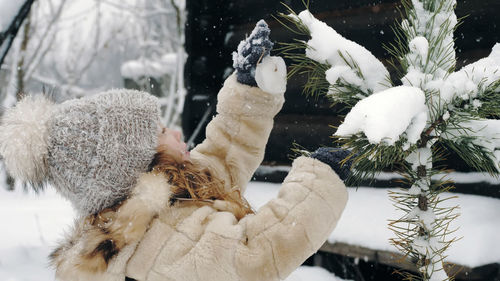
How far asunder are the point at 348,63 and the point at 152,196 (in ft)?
2.56

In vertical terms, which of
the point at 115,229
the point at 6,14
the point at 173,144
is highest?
the point at 6,14

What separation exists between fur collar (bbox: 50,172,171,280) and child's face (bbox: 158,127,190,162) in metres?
0.15

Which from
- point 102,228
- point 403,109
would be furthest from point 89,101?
point 403,109

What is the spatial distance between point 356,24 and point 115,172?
1.80 m

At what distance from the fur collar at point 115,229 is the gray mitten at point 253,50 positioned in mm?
499

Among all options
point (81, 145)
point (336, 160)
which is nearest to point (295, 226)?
point (336, 160)

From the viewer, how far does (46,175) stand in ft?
4.75

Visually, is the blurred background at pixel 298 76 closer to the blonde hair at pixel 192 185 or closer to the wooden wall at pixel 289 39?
the wooden wall at pixel 289 39

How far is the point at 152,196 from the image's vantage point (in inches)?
54.9

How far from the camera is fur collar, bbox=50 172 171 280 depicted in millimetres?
1350

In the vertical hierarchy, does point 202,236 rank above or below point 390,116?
below

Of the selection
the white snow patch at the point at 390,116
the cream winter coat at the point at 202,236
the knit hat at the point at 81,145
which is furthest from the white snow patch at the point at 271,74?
the white snow patch at the point at 390,116

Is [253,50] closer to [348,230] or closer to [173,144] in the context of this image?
[173,144]

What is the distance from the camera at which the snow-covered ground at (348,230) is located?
1661 mm
